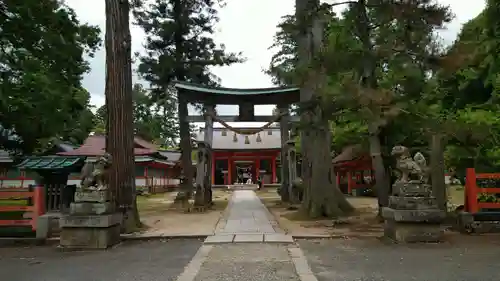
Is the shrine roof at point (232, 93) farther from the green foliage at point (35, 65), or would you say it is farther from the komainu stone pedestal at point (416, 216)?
the komainu stone pedestal at point (416, 216)

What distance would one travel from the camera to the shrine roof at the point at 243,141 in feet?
117

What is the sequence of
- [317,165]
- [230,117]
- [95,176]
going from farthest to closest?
[230,117]
[317,165]
[95,176]

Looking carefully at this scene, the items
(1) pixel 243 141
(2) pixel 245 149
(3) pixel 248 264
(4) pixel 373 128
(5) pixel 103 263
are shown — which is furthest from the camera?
(1) pixel 243 141

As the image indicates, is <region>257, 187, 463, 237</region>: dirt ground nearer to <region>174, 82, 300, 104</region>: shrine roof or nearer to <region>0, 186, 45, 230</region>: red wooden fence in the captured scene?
<region>0, 186, 45, 230</region>: red wooden fence

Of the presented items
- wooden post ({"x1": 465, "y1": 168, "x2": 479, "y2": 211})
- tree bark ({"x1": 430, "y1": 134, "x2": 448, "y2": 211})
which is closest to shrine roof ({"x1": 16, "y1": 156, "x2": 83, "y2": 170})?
tree bark ({"x1": 430, "y1": 134, "x2": 448, "y2": 211})

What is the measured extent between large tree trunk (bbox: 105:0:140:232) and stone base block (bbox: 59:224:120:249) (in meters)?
1.74

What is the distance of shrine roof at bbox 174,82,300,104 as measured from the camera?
15.9 meters

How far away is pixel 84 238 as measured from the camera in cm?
768

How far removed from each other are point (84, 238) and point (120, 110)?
3213 mm

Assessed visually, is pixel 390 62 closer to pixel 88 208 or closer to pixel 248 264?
pixel 248 264

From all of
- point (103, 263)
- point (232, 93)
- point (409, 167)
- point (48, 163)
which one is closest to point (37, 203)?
point (103, 263)

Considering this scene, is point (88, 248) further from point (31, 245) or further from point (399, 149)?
point (399, 149)

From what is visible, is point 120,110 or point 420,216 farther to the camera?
point 120,110

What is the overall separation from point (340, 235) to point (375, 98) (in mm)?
2983
